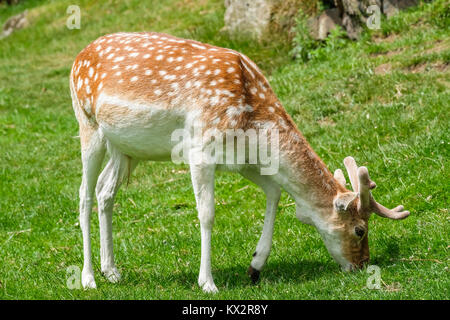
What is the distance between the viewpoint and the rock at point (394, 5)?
39.2ft

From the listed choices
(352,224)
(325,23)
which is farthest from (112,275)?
(325,23)

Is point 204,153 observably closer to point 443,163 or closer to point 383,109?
point 443,163

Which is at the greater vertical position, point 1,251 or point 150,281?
point 150,281

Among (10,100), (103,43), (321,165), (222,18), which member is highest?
(103,43)

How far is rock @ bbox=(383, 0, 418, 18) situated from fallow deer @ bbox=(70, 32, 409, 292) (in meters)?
6.69

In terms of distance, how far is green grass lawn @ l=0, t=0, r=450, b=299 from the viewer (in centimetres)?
577

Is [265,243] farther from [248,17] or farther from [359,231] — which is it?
[248,17]

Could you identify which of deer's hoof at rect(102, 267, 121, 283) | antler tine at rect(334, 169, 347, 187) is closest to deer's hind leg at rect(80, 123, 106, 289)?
deer's hoof at rect(102, 267, 121, 283)

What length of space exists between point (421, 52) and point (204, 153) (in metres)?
5.86

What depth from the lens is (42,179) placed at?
408 inches

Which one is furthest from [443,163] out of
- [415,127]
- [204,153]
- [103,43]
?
[103,43]

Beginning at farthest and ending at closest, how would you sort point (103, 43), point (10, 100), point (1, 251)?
point (10, 100)
point (1, 251)
point (103, 43)

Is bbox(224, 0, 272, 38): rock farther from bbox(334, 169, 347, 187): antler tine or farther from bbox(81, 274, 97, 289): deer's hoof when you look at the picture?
bbox(81, 274, 97, 289): deer's hoof

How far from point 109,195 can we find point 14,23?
1711cm
